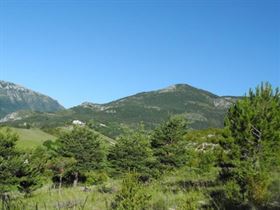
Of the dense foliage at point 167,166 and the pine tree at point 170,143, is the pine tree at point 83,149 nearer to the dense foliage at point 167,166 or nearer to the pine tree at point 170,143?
the dense foliage at point 167,166

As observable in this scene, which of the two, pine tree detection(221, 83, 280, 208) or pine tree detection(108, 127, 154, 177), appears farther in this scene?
pine tree detection(108, 127, 154, 177)

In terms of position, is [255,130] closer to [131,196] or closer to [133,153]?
[131,196]

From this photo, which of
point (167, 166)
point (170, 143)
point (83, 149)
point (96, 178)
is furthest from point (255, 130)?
point (83, 149)

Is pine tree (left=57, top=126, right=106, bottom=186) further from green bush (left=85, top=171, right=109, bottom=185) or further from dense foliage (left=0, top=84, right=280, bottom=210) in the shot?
green bush (left=85, top=171, right=109, bottom=185)

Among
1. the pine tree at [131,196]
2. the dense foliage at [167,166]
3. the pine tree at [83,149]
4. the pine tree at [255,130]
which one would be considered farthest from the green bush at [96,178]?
the pine tree at [131,196]

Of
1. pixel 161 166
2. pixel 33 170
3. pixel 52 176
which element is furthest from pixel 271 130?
pixel 52 176

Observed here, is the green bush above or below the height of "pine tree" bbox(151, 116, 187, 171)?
below

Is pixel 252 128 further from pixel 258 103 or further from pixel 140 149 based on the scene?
pixel 140 149

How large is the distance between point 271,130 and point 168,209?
12018mm

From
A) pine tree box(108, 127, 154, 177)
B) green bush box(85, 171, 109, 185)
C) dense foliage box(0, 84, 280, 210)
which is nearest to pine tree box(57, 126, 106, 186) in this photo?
dense foliage box(0, 84, 280, 210)

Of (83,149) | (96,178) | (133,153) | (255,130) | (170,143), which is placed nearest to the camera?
(255,130)

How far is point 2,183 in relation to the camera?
3919 cm

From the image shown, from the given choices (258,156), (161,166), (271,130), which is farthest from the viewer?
(161,166)

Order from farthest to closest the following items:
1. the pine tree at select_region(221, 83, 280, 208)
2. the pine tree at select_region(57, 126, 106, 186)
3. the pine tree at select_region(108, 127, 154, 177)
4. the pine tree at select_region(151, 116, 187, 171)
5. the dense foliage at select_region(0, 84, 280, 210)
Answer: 1. the pine tree at select_region(57, 126, 106, 186)
2. the pine tree at select_region(108, 127, 154, 177)
3. the pine tree at select_region(151, 116, 187, 171)
4. the pine tree at select_region(221, 83, 280, 208)
5. the dense foliage at select_region(0, 84, 280, 210)
